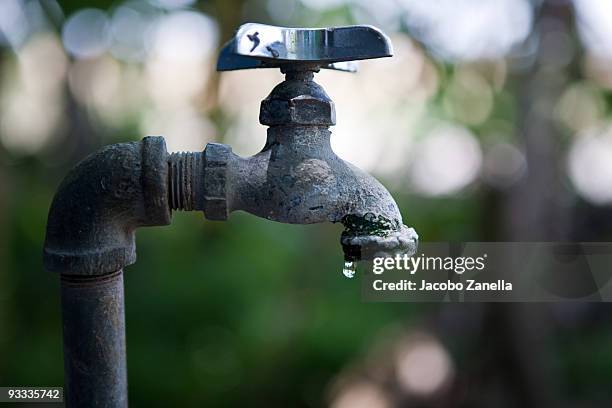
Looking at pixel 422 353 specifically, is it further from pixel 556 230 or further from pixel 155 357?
pixel 155 357

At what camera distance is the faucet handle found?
34.6 inches

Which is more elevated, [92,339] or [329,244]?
[329,244]

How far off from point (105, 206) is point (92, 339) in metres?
0.26

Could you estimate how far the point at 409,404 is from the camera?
3.40m

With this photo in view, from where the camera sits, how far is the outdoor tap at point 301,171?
0.94 m

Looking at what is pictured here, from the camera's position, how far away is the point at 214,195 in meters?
0.95

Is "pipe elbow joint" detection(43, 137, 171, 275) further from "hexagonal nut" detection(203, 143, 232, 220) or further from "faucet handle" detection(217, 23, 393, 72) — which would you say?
"faucet handle" detection(217, 23, 393, 72)

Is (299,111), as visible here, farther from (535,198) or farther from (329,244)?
(329,244)

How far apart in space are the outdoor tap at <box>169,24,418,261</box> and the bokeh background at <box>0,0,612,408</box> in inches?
106

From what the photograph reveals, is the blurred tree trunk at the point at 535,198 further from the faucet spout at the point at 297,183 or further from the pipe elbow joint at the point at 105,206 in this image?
the pipe elbow joint at the point at 105,206

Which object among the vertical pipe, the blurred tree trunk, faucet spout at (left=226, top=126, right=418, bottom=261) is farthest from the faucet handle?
the blurred tree trunk

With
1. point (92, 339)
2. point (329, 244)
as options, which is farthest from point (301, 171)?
point (329, 244)

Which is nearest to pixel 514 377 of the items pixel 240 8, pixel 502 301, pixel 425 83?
pixel 502 301

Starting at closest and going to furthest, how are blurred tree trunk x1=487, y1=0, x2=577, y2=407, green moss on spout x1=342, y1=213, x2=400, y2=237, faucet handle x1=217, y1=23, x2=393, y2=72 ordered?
1. faucet handle x1=217, y1=23, x2=393, y2=72
2. green moss on spout x1=342, y1=213, x2=400, y2=237
3. blurred tree trunk x1=487, y1=0, x2=577, y2=407
